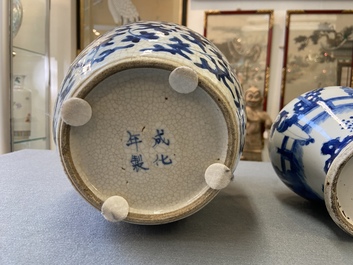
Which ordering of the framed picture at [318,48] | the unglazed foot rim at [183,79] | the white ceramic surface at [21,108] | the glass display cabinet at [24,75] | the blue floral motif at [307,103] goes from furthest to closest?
1. the framed picture at [318,48]
2. the white ceramic surface at [21,108]
3. the glass display cabinet at [24,75]
4. the blue floral motif at [307,103]
5. the unglazed foot rim at [183,79]

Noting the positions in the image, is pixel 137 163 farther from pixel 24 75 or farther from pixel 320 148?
pixel 24 75

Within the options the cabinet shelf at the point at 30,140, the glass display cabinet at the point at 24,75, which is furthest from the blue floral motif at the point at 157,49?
the cabinet shelf at the point at 30,140

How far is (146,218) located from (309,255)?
7.9 inches

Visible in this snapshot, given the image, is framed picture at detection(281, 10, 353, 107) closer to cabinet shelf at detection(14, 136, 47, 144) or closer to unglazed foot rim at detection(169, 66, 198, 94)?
cabinet shelf at detection(14, 136, 47, 144)

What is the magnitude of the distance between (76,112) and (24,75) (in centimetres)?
138

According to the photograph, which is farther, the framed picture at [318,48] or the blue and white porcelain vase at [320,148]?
the framed picture at [318,48]

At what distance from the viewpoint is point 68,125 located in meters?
0.37

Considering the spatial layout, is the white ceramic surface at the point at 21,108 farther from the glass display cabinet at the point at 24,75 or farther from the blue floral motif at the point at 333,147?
the blue floral motif at the point at 333,147

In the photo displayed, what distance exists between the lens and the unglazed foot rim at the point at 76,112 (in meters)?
0.35

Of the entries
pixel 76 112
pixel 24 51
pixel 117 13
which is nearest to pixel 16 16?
pixel 24 51

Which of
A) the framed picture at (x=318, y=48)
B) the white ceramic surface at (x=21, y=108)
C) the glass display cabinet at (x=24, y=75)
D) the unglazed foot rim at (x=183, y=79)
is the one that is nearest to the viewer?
the unglazed foot rim at (x=183, y=79)

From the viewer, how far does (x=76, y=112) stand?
0.36 metres

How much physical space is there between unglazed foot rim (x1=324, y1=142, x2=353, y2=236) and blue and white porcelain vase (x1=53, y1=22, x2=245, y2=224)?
12 centimetres

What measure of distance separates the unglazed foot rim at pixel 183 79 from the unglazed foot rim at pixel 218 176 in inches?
3.7
